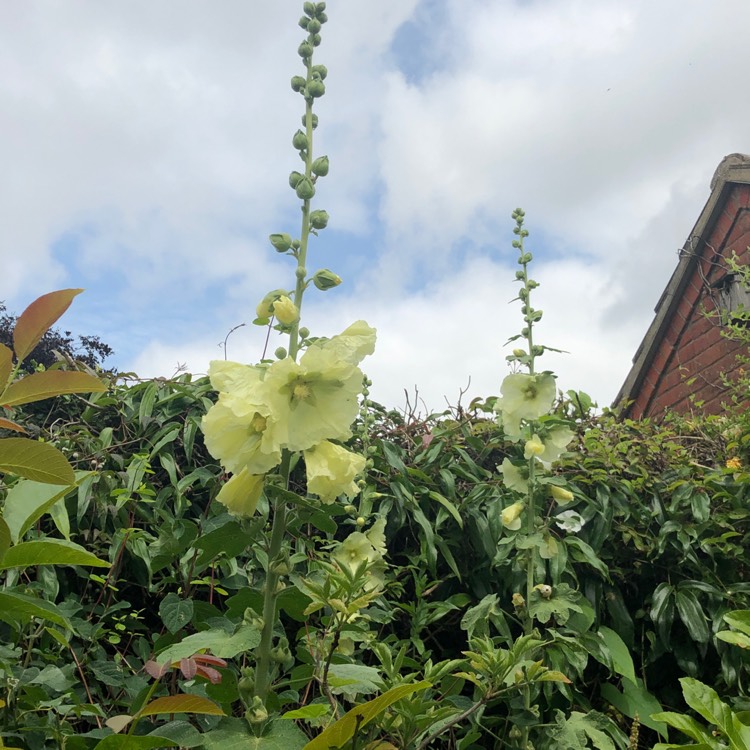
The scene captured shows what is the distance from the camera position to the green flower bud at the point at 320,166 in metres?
1.37

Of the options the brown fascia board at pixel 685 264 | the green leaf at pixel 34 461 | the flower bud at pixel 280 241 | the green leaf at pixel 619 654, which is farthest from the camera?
the brown fascia board at pixel 685 264

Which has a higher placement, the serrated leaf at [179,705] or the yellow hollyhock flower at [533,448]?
the yellow hollyhock flower at [533,448]

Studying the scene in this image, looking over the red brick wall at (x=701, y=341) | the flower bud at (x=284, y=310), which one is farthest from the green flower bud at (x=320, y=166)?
the red brick wall at (x=701, y=341)

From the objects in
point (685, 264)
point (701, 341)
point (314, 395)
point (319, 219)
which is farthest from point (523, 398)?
point (685, 264)

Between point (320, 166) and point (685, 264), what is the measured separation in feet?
25.5

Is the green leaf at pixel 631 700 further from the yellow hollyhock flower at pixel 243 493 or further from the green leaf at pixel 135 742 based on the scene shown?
the green leaf at pixel 135 742

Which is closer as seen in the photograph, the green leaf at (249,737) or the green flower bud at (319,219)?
the green leaf at (249,737)

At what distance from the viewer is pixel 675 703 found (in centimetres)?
252

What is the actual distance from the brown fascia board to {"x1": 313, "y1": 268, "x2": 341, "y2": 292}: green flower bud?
6.74 m

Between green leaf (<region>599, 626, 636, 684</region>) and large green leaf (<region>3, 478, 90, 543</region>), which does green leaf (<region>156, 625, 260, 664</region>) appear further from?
green leaf (<region>599, 626, 636, 684</region>)

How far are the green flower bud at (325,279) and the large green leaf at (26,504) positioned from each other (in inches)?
21.2

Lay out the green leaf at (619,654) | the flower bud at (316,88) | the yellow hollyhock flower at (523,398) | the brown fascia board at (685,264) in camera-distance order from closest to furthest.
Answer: the flower bud at (316,88)
the yellow hollyhock flower at (523,398)
the green leaf at (619,654)
the brown fascia board at (685,264)

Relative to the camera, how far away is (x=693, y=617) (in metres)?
2.42

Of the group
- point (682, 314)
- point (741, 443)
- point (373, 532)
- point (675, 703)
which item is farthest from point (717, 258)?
point (373, 532)
